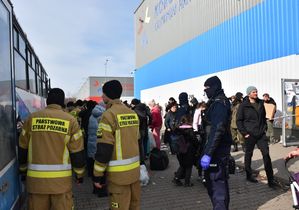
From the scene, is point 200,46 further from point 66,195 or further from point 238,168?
point 66,195

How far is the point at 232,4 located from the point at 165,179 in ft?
39.3

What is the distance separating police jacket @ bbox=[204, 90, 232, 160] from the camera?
460cm

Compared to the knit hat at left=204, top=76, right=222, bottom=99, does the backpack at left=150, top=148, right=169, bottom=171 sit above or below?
below

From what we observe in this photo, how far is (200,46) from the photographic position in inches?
867

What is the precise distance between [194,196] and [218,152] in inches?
90.4

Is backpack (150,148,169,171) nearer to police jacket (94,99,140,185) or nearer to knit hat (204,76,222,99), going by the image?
knit hat (204,76,222,99)

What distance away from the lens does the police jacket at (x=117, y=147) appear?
3.94m

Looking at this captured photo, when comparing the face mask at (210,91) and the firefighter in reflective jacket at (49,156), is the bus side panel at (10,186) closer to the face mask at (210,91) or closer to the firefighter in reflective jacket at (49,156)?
the firefighter in reflective jacket at (49,156)

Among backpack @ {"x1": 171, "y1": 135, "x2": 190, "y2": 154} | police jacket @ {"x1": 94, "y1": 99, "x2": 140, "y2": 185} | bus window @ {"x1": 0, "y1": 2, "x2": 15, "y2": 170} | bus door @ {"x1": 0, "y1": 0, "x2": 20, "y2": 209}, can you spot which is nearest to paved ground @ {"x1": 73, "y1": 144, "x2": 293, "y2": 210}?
backpack @ {"x1": 171, "y1": 135, "x2": 190, "y2": 154}

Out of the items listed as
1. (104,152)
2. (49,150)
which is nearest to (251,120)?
(104,152)

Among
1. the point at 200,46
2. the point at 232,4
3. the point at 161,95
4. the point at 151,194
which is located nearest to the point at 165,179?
the point at 151,194

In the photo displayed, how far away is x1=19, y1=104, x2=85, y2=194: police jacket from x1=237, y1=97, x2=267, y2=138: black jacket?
4.18 m

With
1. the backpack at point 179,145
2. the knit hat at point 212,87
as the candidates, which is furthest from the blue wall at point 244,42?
the knit hat at point 212,87

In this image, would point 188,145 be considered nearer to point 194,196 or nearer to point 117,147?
point 194,196
